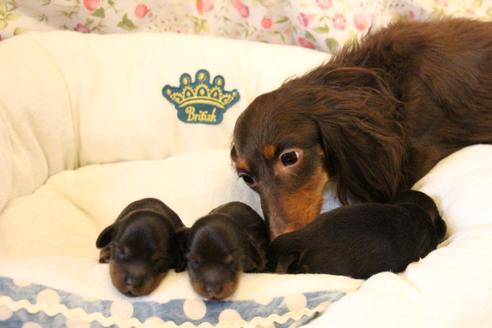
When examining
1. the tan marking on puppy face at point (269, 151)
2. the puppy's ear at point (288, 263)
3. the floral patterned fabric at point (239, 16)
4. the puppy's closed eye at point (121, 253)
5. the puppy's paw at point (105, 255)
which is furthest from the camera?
the floral patterned fabric at point (239, 16)

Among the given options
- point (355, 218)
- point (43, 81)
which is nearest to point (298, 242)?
point (355, 218)

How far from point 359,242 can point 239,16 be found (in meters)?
1.60

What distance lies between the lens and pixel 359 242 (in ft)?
4.83

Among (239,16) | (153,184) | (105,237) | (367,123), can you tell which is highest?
(239,16)

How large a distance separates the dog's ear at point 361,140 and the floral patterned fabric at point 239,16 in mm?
810

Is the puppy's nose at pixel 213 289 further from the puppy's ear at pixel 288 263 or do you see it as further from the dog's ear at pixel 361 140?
the dog's ear at pixel 361 140

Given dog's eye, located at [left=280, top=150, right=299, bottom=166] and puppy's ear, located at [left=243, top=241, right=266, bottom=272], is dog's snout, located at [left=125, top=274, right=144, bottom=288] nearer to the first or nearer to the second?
puppy's ear, located at [left=243, top=241, right=266, bottom=272]

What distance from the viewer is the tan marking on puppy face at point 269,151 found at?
5.73 ft

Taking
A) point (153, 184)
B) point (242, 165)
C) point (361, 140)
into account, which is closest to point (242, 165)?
point (242, 165)

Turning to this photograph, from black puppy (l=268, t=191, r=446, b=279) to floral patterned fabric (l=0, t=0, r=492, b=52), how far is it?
1.26 meters

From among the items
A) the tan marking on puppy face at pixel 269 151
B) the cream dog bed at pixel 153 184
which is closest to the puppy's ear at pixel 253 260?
the cream dog bed at pixel 153 184

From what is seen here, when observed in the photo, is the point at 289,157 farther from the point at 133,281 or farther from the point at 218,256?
the point at 133,281

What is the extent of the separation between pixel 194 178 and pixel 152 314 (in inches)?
37.8

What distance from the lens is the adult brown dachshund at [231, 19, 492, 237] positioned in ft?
5.81
